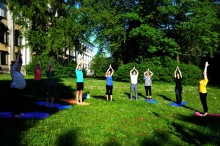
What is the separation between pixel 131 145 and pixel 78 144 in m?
1.57

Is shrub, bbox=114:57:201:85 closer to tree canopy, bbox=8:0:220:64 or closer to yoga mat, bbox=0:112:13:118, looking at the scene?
tree canopy, bbox=8:0:220:64

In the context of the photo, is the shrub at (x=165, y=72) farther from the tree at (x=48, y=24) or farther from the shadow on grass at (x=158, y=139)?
the shadow on grass at (x=158, y=139)

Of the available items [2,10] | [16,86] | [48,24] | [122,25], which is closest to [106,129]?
[16,86]

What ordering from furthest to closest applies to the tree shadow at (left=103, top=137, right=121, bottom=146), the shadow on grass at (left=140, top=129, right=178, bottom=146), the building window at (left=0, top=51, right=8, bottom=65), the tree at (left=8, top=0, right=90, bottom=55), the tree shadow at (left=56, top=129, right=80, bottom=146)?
the building window at (left=0, top=51, right=8, bottom=65) < the tree at (left=8, top=0, right=90, bottom=55) < the shadow on grass at (left=140, top=129, right=178, bottom=146) < the tree shadow at (left=103, top=137, right=121, bottom=146) < the tree shadow at (left=56, top=129, right=80, bottom=146)

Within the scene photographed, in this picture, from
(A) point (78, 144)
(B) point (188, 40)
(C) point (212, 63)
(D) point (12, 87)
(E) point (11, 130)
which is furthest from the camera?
(C) point (212, 63)

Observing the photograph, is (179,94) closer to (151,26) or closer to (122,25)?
(151,26)

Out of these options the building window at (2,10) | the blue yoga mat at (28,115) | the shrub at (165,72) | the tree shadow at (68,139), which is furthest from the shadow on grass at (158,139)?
the building window at (2,10)

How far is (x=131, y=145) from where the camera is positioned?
8.45m

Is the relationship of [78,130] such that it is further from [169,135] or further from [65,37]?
[65,37]

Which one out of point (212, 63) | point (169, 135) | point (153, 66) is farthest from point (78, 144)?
point (212, 63)

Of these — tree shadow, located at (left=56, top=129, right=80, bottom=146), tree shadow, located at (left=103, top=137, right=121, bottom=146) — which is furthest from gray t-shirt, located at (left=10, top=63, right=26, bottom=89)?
tree shadow, located at (left=103, top=137, right=121, bottom=146)

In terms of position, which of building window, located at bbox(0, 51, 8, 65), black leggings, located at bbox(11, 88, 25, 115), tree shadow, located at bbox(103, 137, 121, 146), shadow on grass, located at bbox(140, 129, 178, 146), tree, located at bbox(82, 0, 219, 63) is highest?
tree, located at bbox(82, 0, 219, 63)

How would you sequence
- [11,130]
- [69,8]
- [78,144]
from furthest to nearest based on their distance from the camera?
[69,8] < [11,130] < [78,144]

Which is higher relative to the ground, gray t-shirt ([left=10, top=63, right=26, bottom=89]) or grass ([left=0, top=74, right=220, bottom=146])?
gray t-shirt ([left=10, top=63, right=26, bottom=89])
